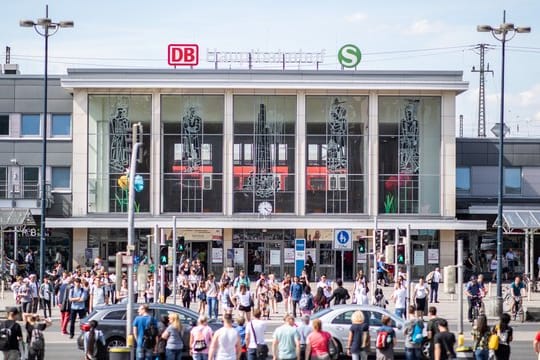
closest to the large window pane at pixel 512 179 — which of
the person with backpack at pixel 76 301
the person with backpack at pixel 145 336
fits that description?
the person with backpack at pixel 76 301

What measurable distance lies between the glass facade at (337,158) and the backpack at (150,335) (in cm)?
3569

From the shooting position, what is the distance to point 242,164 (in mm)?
58531

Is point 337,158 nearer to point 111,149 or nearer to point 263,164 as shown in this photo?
point 263,164

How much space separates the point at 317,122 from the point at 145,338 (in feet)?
120

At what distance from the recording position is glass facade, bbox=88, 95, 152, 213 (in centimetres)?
5844

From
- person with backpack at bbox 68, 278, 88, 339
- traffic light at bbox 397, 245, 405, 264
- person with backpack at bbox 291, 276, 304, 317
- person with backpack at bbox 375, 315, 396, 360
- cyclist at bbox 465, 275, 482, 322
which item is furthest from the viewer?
person with backpack at bbox 291, 276, 304, 317

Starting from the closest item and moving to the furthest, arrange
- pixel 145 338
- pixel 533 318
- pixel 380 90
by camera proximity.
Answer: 1. pixel 145 338
2. pixel 533 318
3. pixel 380 90

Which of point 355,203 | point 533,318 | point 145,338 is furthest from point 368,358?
point 355,203

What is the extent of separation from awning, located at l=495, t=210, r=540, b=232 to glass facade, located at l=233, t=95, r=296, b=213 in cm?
1162

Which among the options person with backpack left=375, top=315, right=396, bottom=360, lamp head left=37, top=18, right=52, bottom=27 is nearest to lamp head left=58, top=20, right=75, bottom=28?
lamp head left=37, top=18, right=52, bottom=27

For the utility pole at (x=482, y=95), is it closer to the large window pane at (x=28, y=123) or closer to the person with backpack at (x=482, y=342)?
the large window pane at (x=28, y=123)

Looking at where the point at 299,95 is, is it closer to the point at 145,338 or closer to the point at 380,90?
the point at 380,90

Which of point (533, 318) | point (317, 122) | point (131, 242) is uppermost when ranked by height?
point (317, 122)

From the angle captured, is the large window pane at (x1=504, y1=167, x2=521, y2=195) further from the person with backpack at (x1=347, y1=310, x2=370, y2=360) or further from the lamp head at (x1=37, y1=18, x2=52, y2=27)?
the person with backpack at (x1=347, y1=310, x2=370, y2=360)
